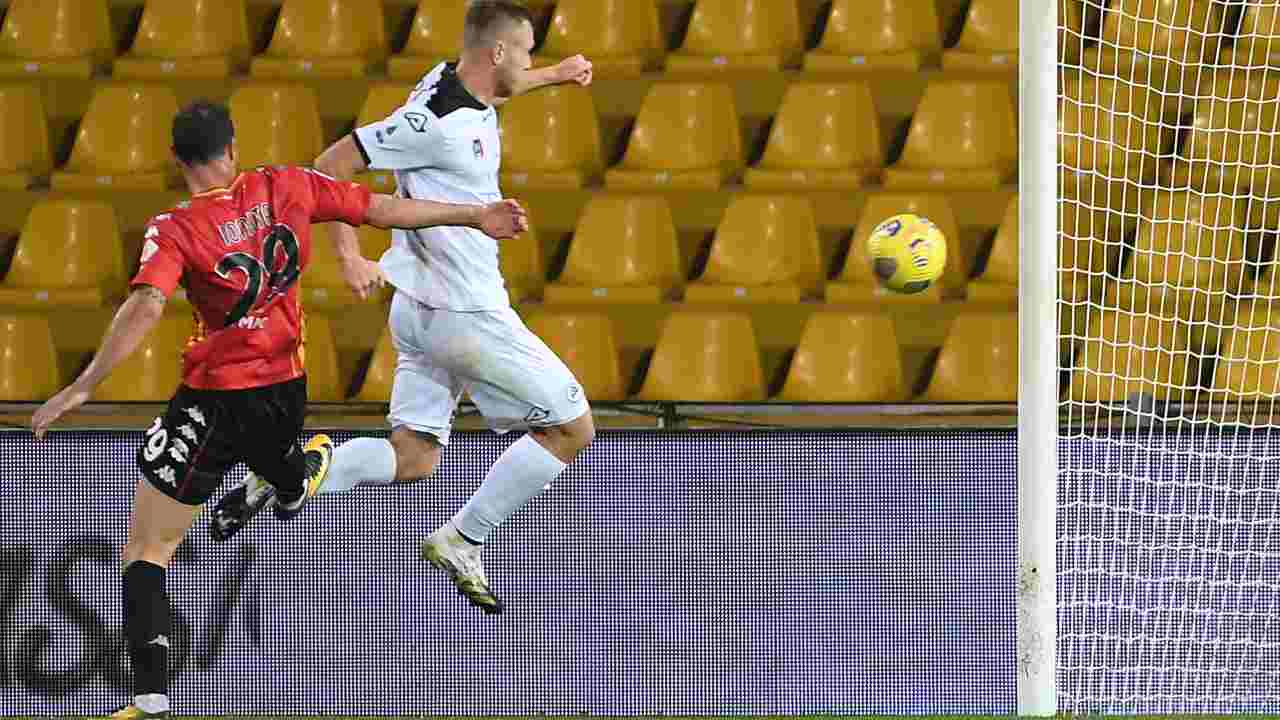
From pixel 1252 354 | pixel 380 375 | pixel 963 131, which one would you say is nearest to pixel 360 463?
pixel 380 375

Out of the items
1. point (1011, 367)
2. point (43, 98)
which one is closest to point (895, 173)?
point (1011, 367)

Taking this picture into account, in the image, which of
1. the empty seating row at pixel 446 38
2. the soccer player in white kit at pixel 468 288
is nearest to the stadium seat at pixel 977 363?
the empty seating row at pixel 446 38

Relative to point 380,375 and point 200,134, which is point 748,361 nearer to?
point 380,375

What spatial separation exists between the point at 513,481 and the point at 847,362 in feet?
9.23

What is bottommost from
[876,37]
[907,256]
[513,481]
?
[876,37]

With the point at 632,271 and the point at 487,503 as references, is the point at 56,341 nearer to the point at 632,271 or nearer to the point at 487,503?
the point at 632,271

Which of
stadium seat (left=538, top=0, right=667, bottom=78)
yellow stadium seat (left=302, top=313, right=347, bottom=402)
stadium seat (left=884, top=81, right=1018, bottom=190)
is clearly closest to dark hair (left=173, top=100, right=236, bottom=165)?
yellow stadium seat (left=302, top=313, right=347, bottom=402)

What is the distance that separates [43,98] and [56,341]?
157cm

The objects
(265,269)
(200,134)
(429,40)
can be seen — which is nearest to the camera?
(200,134)

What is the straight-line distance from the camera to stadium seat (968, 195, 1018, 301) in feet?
29.2

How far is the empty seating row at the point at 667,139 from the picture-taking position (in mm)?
9273

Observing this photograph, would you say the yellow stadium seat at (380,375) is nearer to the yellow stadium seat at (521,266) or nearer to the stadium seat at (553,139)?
the yellow stadium seat at (521,266)

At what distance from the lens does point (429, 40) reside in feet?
32.7

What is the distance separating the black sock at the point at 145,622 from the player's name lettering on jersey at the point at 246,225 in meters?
0.97
